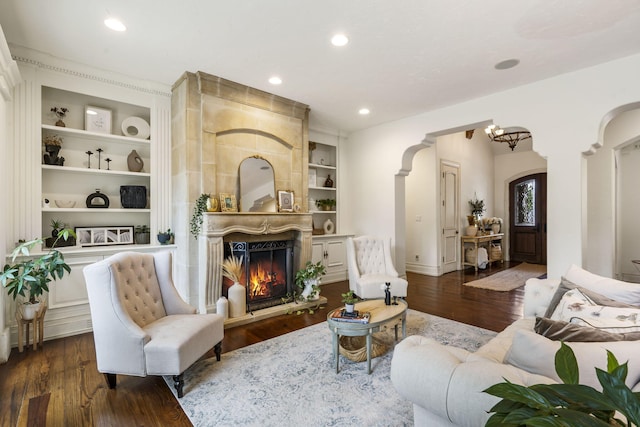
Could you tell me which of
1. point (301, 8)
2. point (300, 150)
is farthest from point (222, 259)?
point (301, 8)

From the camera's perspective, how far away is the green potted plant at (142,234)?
4023 millimetres

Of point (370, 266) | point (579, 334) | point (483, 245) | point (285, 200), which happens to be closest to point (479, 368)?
point (579, 334)

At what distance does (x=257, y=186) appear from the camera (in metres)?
4.37

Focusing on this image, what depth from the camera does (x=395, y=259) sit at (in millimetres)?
5523

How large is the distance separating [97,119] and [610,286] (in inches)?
204

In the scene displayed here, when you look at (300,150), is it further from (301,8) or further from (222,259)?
(301,8)

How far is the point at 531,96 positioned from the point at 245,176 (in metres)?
3.82

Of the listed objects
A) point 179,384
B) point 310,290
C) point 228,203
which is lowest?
point 179,384

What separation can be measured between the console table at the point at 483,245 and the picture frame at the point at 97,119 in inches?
276

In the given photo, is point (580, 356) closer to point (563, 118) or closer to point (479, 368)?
point (479, 368)

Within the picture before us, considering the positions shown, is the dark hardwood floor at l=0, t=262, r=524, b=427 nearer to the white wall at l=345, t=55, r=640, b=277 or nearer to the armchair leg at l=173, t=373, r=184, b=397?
the armchair leg at l=173, t=373, r=184, b=397

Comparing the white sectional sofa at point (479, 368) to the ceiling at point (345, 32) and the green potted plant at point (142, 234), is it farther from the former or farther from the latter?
the green potted plant at point (142, 234)

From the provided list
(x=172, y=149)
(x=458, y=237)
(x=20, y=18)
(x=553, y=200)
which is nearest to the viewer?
(x=20, y=18)

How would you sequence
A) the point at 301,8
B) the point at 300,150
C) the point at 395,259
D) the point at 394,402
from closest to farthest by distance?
the point at 394,402 → the point at 301,8 → the point at 300,150 → the point at 395,259
